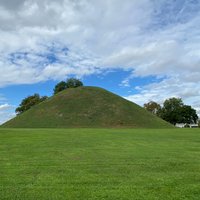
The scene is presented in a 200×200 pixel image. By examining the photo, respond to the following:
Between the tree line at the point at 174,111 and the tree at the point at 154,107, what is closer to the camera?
the tree line at the point at 174,111

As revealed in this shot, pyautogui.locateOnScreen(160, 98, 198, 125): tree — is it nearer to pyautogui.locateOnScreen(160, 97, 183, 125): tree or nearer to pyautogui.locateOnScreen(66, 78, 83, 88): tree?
pyautogui.locateOnScreen(160, 97, 183, 125): tree

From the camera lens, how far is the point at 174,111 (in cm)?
14862

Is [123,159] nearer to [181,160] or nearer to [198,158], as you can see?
[181,160]

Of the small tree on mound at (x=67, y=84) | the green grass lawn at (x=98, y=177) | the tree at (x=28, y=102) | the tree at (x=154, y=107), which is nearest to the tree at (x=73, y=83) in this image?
the small tree on mound at (x=67, y=84)

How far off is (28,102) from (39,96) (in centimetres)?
511

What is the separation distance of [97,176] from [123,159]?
14.5 feet

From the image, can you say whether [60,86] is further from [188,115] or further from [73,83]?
[188,115]

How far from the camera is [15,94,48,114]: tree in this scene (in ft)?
438

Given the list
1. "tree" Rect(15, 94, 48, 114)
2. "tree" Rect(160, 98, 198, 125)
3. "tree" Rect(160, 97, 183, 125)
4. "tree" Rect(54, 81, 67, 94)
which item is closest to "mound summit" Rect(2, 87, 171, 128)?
"tree" Rect(54, 81, 67, 94)

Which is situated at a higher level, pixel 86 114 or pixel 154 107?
pixel 154 107

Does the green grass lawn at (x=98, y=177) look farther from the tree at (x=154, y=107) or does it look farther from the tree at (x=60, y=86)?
the tree at (x=154, y=107)

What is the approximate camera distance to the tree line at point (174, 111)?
486 feet

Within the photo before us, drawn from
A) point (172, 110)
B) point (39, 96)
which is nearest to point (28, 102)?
point (39, 96)

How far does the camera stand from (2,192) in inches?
353
